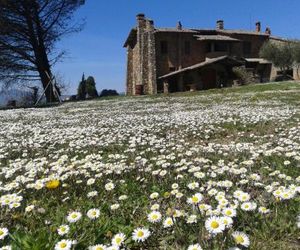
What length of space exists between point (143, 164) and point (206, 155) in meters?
1.24

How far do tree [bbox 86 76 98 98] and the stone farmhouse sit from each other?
723cm

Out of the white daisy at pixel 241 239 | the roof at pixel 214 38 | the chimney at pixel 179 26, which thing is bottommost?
the white daisy at pixel 241 239

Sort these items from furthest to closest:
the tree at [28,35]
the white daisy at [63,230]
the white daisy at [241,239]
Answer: the tree at [28,35]
the white daisy at [63,230]
the white daisy at [241,239]

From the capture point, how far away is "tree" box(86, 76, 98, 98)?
68.4 meters

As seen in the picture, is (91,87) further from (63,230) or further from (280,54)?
(63,230)

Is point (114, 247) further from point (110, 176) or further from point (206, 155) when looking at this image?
point (206, 155)

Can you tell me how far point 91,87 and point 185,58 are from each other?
60.6ft

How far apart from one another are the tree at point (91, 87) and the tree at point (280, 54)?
30.6 meters

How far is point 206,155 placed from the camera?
20.7 feet

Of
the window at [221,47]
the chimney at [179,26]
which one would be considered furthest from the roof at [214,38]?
the chimney at [179,26]

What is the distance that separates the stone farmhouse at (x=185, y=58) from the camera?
58062 mm

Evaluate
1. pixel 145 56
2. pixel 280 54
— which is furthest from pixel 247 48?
pixel 145 56

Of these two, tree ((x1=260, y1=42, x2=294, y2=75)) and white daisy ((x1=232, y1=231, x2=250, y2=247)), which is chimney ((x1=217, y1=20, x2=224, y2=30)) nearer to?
tree ((x1=260, y1=42, x2=294, y2=75))

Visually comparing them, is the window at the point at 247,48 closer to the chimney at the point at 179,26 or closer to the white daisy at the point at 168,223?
the chimney at the point at 179,26
